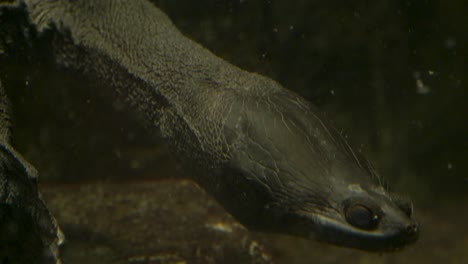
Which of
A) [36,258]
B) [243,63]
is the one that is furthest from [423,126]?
[36,258]

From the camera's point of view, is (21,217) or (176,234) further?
(176,234)

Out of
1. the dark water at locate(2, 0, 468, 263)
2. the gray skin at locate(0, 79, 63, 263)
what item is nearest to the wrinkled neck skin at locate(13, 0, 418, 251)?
the dark water at locate(2, 0, 468, 263)

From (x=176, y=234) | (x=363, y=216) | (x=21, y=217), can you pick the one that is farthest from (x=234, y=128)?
(x=176, y=234)

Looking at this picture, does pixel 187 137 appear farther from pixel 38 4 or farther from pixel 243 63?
pixel 38 4

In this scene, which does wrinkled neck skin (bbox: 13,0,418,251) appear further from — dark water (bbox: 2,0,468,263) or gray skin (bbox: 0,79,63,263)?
gray skin (bbox: 0,79,63,263)

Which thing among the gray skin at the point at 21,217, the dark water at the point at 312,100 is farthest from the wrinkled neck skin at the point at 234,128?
the gray skin at the point at 21,217

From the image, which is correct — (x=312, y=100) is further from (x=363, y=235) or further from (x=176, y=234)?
(x=363, y=235)
